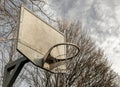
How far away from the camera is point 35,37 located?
226 inches

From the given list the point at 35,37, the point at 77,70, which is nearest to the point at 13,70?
the point at 35,37

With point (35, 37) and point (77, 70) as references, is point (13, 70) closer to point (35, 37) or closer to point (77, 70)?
point (35, 37)

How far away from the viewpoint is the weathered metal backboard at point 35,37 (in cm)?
538

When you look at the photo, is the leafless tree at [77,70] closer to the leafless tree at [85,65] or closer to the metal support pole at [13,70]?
the leafless tree at [85,65]

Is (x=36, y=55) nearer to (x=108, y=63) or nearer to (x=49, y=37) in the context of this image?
(x=49, y=37)

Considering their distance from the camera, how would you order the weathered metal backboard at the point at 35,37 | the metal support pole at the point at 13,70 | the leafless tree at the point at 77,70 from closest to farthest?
1. the weathered metal backboard at the point at 35,37
2. the metal support pole at the point at 13,70
3. the leafless tree at the point at 77,70

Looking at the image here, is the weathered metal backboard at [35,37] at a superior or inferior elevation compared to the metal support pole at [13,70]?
superior

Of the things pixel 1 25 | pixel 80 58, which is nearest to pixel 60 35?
pixel 1 25

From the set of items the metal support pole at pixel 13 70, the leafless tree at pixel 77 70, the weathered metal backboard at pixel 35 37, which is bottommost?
the leafless tree at pixel 77 70

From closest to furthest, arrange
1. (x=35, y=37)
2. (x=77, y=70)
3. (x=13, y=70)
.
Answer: (x=35, y=37)
(x=13, y=70)
(x=77, y=70)

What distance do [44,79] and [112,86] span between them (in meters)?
4.84

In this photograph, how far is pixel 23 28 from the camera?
5469 millimetres

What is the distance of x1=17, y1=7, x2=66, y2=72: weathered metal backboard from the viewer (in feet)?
17.6

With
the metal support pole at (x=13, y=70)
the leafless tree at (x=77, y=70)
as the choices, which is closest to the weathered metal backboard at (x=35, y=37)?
the metal support pole at (x=13, y=70)
